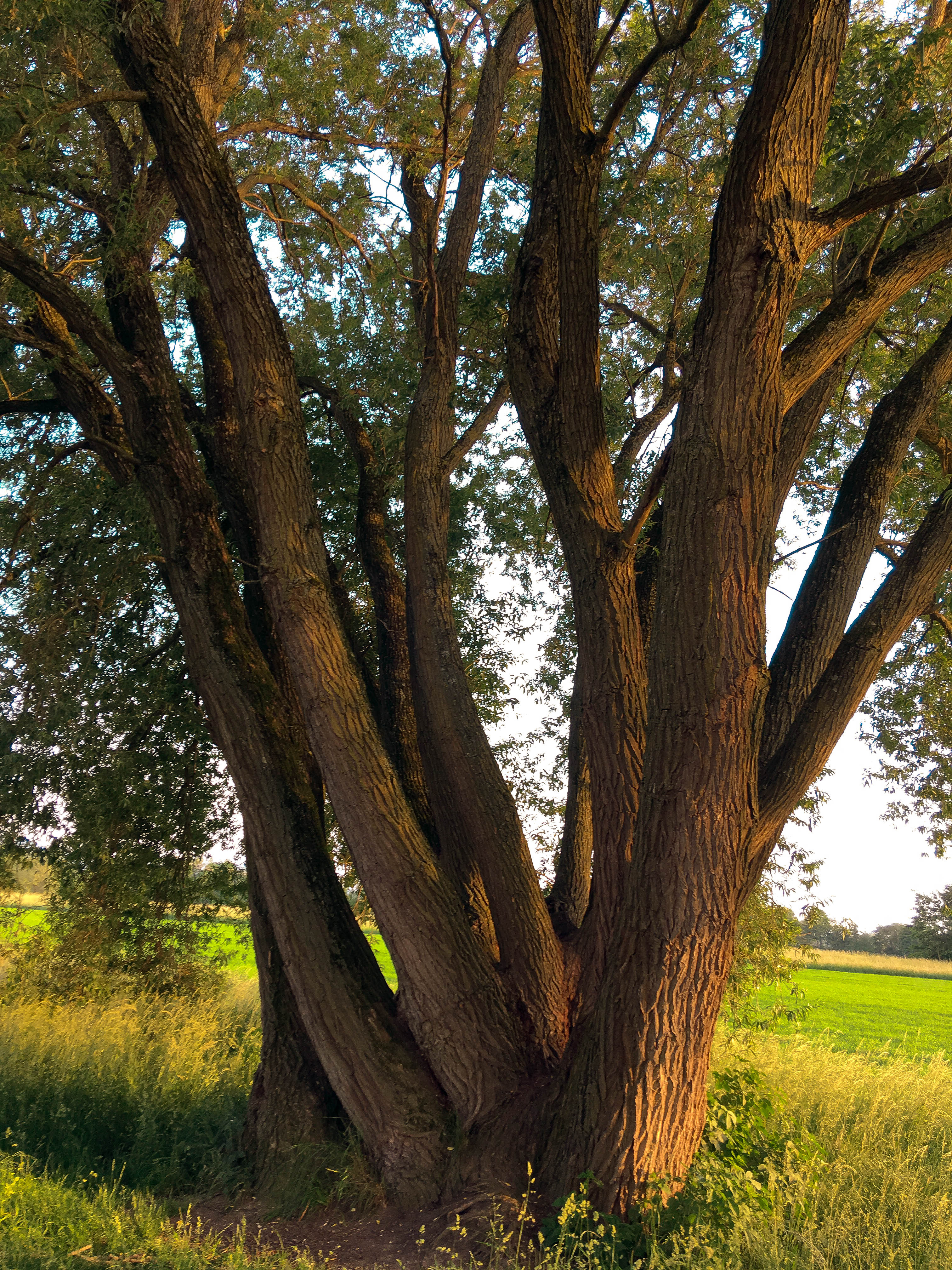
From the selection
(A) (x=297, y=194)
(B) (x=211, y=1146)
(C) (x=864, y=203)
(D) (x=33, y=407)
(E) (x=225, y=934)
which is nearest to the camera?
(C) (x=864, y=203)

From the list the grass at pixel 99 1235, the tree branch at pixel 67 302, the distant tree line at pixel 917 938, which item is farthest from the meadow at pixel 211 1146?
the distant tree line at pixel 917 938

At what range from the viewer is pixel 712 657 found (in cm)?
415

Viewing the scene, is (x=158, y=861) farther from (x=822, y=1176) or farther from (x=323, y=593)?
(x=822, y=1176)

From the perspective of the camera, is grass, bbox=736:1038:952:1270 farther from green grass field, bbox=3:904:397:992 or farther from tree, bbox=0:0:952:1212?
green grass field, bbox=3:904:397:992

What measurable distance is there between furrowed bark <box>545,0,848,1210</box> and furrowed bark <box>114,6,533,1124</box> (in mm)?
1090

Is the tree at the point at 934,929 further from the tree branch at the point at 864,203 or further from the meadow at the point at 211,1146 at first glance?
the tree branch at the point at 864,203

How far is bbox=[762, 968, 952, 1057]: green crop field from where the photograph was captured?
43.1ft

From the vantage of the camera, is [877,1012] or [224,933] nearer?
[224,933]

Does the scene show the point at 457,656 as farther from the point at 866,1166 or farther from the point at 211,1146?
the point at 866,1166

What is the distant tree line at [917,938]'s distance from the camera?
42844mm

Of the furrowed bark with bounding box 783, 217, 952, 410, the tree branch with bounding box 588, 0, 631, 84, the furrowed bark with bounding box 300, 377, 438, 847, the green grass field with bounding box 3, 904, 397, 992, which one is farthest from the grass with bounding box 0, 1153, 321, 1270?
the tree branch with bounding box 588, 0, 631, 84

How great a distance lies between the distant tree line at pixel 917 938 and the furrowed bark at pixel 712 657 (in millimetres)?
17228

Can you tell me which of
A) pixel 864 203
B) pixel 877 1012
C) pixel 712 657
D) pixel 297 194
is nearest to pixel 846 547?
pixel 712 657

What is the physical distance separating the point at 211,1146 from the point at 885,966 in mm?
39507
